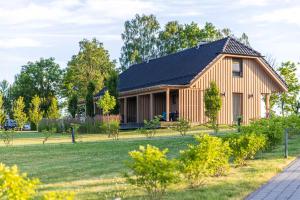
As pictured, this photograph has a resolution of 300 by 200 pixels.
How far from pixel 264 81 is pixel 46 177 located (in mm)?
25514

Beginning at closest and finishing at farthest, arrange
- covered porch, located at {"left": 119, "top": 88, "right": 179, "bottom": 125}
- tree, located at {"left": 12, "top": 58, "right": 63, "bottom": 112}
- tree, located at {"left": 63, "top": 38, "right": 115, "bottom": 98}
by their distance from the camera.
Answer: covered porch, located at {"left": 119, "top": 88, "right": 179, "bottom": 125}, tree, located at {"left": 63, "top": 38, "right": 115, "bottom": 98}, tree, located at {"left": 12, "top": 58, "right": 63, "bottom": 112}

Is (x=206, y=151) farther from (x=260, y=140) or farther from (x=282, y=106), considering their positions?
(x=282, y=106)

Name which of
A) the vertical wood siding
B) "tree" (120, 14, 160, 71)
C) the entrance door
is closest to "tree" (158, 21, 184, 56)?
"tree" (120, 14, 160, 71)

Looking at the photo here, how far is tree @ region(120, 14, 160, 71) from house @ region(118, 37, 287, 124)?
21.2 meters

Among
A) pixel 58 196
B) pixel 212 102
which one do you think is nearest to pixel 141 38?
pixel 212 102

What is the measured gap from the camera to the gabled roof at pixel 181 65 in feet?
100

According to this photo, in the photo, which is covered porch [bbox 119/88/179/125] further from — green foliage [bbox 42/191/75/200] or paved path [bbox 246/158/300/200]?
green foliage [bbox 42/191/75/200]

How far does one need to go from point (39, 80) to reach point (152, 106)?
35561 millimetres

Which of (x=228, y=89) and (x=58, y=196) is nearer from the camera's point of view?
(x=58, y=196)

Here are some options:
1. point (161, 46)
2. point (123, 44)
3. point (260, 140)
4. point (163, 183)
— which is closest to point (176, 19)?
point (161, 46)

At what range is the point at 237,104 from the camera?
1250 inches

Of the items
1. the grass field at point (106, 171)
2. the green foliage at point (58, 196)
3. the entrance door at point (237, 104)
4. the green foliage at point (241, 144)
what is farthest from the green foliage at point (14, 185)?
the entrance door at point (237, 104)

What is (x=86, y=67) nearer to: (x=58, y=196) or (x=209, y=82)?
(x=209, y=82)

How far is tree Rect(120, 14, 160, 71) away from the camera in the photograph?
5647 cm
